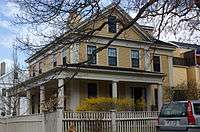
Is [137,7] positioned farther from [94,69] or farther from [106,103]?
[94,69]

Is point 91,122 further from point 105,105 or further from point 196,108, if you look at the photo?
point 196,108

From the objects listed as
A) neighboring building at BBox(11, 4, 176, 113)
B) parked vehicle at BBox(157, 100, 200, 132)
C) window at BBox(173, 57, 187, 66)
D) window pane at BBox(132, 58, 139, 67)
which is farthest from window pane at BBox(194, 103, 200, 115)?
window at BBox(173, 57, 187, 66)

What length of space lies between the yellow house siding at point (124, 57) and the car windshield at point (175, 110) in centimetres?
1666

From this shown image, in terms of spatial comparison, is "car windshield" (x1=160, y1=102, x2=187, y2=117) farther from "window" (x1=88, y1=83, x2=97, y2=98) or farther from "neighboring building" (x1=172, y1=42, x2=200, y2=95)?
"neighboring building" (x1=172, y1=42, x2=200, y2=95)

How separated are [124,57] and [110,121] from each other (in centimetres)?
1398

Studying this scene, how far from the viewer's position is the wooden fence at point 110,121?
798 inches

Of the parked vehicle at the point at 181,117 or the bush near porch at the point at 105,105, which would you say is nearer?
the parked vehicle at the point at 181,117

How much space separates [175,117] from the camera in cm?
1734


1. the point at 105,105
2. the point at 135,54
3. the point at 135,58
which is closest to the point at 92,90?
the point at 135,58

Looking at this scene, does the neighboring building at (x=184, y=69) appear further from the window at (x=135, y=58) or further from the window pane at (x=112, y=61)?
the window pane at (x=112, y=61)

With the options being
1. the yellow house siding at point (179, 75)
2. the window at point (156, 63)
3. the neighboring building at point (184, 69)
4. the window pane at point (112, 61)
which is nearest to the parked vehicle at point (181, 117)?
the window pane at point (112, 61)

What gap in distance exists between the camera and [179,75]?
39.9 metres

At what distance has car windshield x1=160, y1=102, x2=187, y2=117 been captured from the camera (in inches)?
678

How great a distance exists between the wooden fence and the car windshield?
13.1ft
